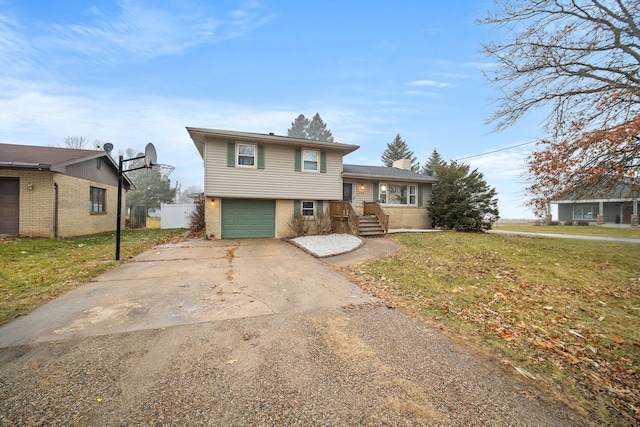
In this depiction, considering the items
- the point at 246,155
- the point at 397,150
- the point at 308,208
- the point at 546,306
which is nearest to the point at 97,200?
the point at 246,155

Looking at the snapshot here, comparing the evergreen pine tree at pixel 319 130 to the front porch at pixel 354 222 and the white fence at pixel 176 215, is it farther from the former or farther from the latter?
the front porch at pixel 354 222

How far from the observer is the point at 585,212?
29203mm

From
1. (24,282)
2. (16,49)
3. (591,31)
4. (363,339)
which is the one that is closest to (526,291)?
(363,339)

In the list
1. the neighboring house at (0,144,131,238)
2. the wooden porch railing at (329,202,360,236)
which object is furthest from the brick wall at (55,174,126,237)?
the wooden porch railing at (329,202,360,236)

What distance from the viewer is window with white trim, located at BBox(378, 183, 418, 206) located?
15.9 metres

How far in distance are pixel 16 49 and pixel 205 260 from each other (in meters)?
14.0

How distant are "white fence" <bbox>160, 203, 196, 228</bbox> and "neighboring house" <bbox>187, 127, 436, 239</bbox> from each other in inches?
306

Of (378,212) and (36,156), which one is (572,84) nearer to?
(378,212)

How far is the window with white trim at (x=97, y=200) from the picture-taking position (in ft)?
44.5

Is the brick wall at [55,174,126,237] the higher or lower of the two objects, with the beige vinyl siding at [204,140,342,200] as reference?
lower

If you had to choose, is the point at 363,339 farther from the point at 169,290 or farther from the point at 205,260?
the point at 205,260

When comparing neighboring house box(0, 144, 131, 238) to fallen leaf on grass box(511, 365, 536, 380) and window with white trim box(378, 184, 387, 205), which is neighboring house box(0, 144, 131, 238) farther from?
window with white trim box(378, 184, 387, 205)

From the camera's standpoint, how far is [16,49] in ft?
36.6

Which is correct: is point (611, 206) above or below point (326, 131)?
below
